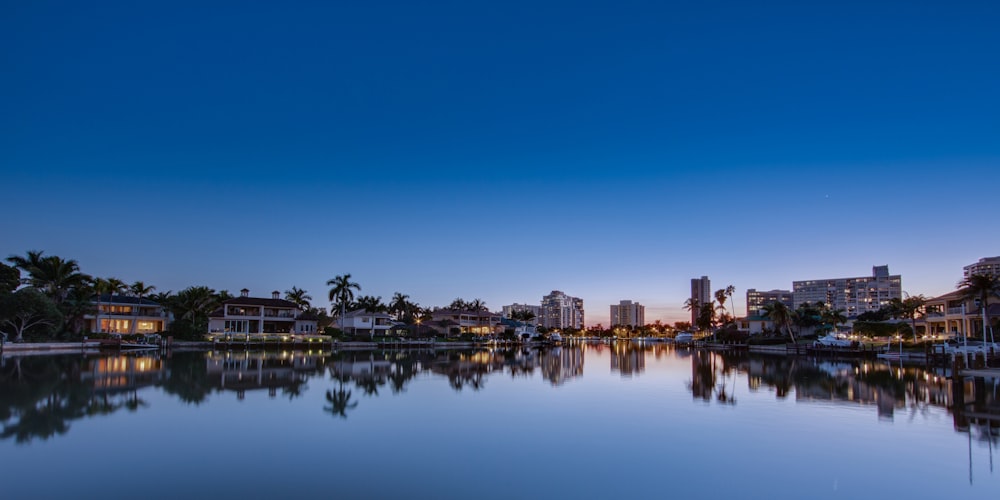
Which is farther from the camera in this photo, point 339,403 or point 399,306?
point 399,306

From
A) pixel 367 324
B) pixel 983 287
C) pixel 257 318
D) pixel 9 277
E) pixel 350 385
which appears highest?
pixel 9 277

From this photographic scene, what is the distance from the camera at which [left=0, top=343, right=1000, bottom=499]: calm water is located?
11.8 m

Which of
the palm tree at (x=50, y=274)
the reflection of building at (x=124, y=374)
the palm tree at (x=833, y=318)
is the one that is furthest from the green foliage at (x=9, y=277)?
the palm tree at (x=833, y=318)

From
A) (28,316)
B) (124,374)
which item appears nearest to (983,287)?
(124,374)

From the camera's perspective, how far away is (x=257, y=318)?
72062 mm

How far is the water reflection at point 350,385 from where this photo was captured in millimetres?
19875

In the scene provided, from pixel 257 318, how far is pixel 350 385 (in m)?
48.2

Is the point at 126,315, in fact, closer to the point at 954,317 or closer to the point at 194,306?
the point at 194,306

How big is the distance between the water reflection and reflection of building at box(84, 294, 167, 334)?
2892 cm

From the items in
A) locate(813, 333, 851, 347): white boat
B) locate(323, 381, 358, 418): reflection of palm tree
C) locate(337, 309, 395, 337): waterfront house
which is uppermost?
locate(337, 309, 395, 337): waterfront house

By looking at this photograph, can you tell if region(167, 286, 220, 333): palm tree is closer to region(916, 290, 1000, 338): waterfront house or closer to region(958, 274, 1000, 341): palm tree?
region(958, 274, 1000, 341): palm tree

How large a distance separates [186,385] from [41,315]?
35.2m

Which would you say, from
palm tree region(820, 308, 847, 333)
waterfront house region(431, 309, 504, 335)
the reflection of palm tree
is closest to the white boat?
palm tree region(820, 308, 847, 333)

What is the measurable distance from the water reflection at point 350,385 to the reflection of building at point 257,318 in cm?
2872
